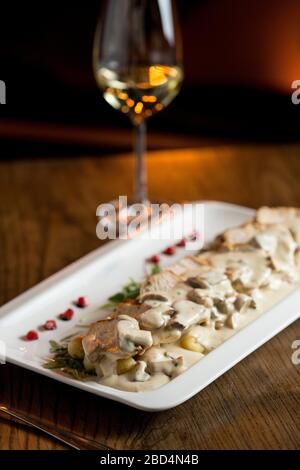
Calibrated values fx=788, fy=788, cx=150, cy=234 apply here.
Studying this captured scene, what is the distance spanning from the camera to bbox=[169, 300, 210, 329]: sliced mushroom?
1.71 metres

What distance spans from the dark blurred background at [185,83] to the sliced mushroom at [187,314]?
249 cm

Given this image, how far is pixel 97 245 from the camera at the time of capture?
8.26 ft

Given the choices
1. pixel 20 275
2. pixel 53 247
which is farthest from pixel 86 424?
pixel 53 247

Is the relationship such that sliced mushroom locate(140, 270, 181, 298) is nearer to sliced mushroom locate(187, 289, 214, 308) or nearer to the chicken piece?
sliced mushroom locate(187, 289, 214, 308)

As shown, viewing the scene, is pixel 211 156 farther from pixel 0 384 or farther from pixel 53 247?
pixel 0 384

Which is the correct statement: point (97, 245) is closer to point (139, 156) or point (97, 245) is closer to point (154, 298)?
point (139, 156)

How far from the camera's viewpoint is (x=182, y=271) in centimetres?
204

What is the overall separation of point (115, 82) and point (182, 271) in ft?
2.74

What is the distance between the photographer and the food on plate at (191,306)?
5.27 feet
